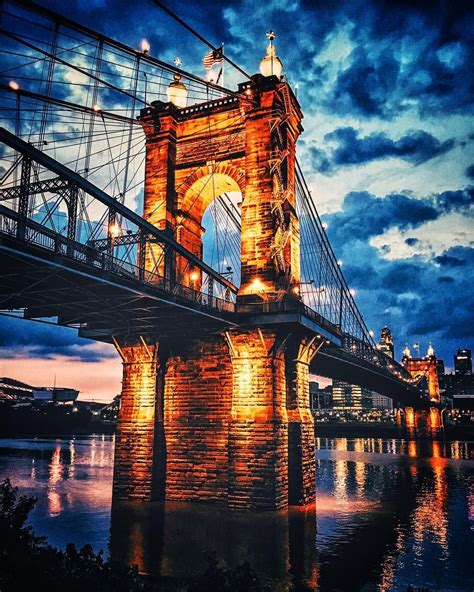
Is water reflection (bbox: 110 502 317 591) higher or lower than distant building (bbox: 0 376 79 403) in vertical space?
lower

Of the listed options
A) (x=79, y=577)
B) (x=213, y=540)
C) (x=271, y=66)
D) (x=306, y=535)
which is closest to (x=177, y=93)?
(x=271, y=66)

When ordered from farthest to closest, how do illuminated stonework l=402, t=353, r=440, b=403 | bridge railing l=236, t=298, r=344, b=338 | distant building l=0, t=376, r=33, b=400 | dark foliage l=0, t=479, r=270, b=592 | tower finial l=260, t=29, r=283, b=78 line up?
distant building l=0, t=376, r=33, b=400 < illuminated stonework l=402, t=353, r=440, b=403 < tower finial l=260, t=29, r=283, b=78 < bridge railing l=236, t=298, r=344, b=338 < dark foliage l=0, t=479, r=270, b=592

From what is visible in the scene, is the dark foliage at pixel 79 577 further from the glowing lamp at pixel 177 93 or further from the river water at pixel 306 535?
the glowing lamp at pixel 177 93

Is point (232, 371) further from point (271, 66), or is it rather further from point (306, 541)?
point (271, 66)

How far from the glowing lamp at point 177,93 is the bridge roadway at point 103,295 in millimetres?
11825

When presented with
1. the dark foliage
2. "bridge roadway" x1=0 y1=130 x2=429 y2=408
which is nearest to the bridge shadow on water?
the dark foliage

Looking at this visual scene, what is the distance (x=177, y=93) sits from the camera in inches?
1177

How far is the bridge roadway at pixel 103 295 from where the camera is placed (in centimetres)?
1444

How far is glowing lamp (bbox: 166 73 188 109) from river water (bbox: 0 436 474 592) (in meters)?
22.0

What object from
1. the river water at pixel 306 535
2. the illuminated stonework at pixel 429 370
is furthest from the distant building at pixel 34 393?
the river water at pixel 306 535

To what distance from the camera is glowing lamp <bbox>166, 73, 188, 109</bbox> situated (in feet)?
98.1

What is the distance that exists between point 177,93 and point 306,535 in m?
24.3

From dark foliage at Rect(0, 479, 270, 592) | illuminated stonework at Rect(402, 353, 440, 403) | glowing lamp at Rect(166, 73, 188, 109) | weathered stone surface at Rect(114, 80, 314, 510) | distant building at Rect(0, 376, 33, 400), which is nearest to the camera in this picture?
dark foliage at Rect(0, 479, 270, 592)

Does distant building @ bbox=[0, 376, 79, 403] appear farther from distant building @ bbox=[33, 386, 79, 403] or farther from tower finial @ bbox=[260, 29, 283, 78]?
tower finial @ bbox=[260, 29, 283, 78]
